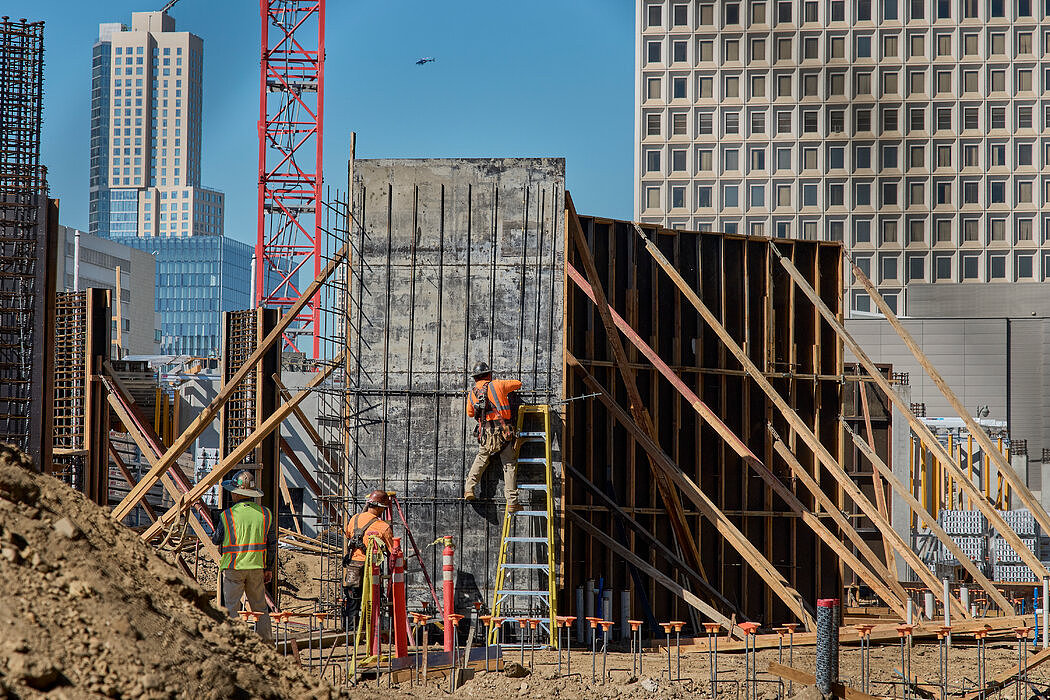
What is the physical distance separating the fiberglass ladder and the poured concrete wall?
25 centimetres

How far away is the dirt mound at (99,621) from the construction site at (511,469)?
0.05 metres

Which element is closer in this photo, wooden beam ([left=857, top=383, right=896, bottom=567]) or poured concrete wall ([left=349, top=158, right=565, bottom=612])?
poured concrete wall ([left=349, top=158, right=565, bottom=612])

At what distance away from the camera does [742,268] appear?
844 inches

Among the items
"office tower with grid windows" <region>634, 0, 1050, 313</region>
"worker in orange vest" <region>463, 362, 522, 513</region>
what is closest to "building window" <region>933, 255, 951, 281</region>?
"office tower with grid windows" <region>634, 0, 1050, 313</region>

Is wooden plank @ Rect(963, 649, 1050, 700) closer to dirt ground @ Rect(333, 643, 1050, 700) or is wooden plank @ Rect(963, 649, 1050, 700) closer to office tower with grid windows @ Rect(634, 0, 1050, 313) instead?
dirt ground @ Rect(333, 643, 1050, 700)

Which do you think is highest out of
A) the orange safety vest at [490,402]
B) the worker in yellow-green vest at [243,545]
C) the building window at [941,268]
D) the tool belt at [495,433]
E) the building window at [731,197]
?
the building window at [731,197]

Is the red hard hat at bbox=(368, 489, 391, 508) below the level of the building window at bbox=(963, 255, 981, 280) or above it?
below

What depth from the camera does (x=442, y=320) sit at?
1645 cm

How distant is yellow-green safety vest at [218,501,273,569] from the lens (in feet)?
42.0

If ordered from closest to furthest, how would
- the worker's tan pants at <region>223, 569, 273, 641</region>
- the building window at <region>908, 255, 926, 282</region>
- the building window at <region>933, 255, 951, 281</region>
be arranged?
1. the worker's tan pants at <region>223, 569, 273, 641</region>
2. the building window at <region>933, 255, 951, 281</region>
3. the building window at <region>908, 255, 926, 282</region>

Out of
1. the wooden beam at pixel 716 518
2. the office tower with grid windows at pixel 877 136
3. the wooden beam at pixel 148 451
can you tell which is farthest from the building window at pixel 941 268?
the wooden beam at pixel 148 451

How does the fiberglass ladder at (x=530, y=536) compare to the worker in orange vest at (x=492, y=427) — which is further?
the fiberglass ladder at (x=530, y=536)

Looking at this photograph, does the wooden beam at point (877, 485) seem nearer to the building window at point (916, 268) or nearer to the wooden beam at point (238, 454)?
the wooden beam at point (238, 454)

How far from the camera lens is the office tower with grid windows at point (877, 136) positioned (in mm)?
79250
